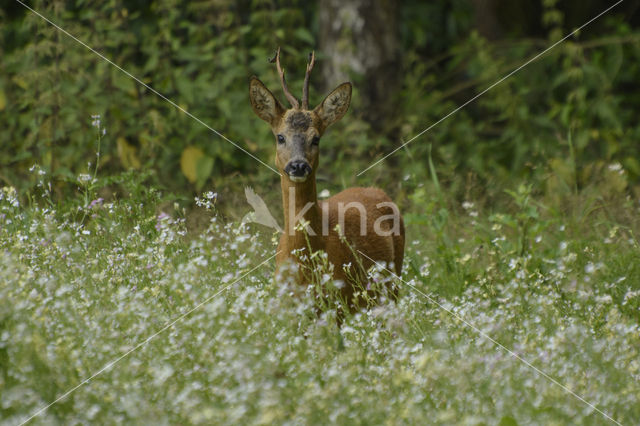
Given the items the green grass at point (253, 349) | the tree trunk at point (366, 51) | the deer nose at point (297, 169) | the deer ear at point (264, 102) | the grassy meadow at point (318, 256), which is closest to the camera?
the green grass at point (253, 349)

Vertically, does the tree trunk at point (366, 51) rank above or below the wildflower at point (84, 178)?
below

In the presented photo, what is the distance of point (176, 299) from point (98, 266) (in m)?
0.57

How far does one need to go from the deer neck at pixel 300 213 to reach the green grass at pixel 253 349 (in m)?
0.21

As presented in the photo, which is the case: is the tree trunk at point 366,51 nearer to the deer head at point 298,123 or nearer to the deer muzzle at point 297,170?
the deer head at point 298,123

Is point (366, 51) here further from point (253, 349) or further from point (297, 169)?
point (253, 349)

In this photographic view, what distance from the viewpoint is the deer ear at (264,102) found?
12.4ft

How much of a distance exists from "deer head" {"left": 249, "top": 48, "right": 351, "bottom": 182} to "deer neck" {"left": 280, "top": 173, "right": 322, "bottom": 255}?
0.06 m

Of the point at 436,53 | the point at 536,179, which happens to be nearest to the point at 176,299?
the point at 536,179

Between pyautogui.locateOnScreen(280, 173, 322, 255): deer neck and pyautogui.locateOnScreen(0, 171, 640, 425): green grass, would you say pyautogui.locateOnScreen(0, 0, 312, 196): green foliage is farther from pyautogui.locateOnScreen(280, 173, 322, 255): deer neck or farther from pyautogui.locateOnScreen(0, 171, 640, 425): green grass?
pyautogui.locateOnScreen(280, 173, 322, 255): deer neck

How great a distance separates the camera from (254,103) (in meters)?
3.81

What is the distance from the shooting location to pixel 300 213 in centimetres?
368

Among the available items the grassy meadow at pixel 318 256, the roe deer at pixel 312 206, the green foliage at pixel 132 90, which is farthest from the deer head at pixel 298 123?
the green foliage at pixel 132 90

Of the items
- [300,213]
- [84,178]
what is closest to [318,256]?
[300,213]

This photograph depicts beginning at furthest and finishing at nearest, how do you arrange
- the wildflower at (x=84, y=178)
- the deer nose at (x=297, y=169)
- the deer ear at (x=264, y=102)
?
the wildflower at (x=84, y=178) → the deer ear at (x=264, y=102) → the deer nose at (x=297, y=169)
